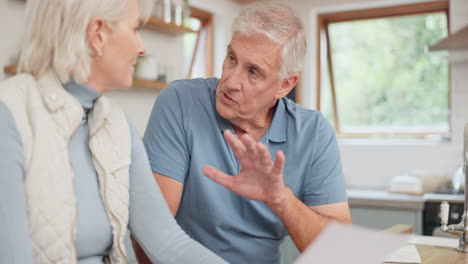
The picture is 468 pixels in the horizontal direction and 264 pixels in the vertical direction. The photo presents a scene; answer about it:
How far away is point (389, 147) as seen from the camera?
15.0ft

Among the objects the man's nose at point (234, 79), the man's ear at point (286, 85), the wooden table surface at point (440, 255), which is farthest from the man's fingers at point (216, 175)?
the wooden table surface at point (440, 255)

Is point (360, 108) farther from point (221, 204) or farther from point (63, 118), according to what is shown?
point (63, 118)

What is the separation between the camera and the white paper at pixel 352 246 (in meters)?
0.95

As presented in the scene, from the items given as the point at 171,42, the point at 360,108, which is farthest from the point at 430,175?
the point at 171,42

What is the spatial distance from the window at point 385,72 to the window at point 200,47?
1.01 metres

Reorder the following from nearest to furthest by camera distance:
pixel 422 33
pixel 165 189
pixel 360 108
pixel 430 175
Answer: pixel 165 189 → pixel 430 175 → pixel 422 33 → pixel 360 108

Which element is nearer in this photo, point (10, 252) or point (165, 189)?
point (10, 252)

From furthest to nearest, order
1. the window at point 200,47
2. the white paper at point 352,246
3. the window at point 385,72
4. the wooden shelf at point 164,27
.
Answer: the window at point 200,47
the window at point 385,72
the wooden shelf at point 164,27
the white paper at point 352,246

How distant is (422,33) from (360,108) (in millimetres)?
846

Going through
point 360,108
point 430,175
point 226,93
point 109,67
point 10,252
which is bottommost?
point 430,175

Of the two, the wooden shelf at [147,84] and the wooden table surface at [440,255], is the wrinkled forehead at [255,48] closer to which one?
the wooden table surface at [440,255]

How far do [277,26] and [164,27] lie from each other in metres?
2.39

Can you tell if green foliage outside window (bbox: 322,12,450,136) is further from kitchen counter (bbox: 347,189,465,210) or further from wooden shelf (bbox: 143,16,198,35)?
wooden shelf (bbox: 143,16,198,35)

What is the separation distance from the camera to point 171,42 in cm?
420
